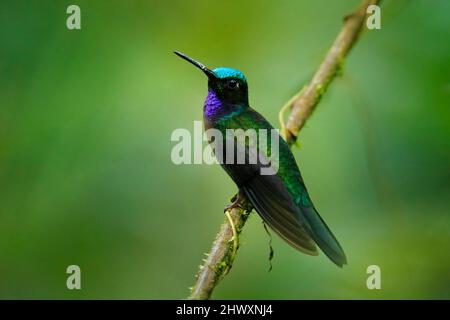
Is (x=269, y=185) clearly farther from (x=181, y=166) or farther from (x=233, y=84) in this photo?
(x=181, y=166)

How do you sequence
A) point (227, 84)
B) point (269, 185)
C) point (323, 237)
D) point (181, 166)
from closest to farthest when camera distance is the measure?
point (323, 237) → point (269, 185) → point (227, 84) → point (181, 166)

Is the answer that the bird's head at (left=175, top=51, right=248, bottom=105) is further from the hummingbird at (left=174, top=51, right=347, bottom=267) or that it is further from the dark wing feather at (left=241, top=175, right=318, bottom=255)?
the dark wing feather at (left=241, top=175, right=318, bottom=255)

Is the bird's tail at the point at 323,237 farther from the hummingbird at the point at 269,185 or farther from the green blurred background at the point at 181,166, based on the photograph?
the green blurred background at the point at 181,166

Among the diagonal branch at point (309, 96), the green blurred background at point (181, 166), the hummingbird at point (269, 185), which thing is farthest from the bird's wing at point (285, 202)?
the green blurred background at point (181, 166)

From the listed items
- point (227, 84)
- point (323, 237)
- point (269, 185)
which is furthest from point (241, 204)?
point (227, 84)

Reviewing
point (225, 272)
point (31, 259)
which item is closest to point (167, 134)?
point (31, 259)
